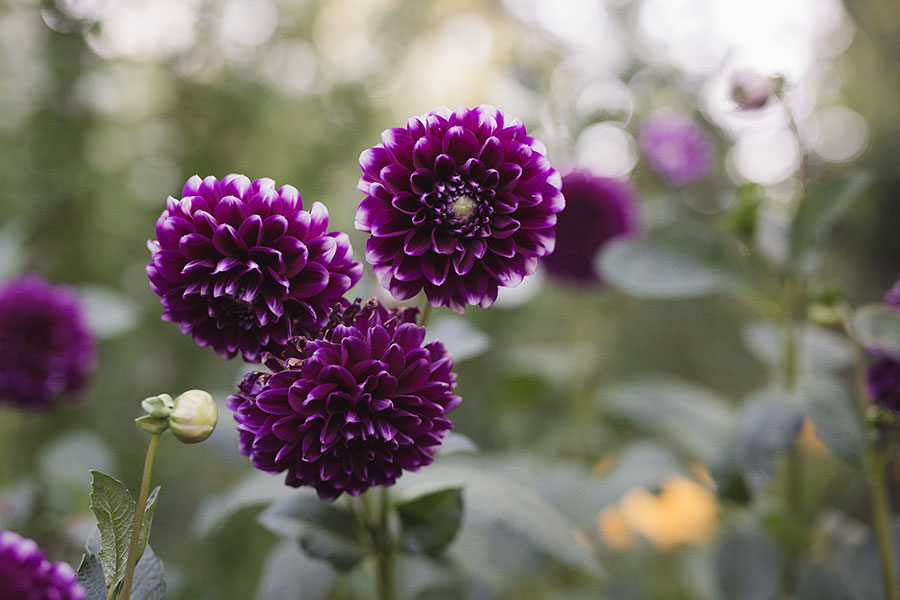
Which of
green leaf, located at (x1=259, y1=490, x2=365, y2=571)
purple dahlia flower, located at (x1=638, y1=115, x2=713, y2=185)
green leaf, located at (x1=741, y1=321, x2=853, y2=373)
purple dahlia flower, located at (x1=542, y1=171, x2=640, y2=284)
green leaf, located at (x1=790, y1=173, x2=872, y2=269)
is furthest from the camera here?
purple dahlia flower, located at (x1=638, y1=115, x2=713, y2=185)

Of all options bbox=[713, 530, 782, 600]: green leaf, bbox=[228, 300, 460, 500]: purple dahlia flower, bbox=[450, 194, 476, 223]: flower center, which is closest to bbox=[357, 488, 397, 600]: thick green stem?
bbox=[228, 300, 460, 500]: purple dahlia flower

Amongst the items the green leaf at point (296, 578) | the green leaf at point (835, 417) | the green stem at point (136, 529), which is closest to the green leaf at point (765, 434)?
the green leaf at point (835, 417)

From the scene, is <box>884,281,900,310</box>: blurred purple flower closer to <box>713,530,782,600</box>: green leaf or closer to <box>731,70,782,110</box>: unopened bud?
<box>731,70,782,110</box>: unopened bud

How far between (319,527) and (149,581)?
14cm

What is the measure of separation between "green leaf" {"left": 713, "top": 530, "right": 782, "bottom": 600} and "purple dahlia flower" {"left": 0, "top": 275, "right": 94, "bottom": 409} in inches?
30.2

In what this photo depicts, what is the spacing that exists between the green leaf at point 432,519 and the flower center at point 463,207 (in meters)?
0.22

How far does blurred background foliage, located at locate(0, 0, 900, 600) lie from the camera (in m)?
0.95

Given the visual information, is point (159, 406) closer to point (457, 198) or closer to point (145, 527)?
point (145, 527)

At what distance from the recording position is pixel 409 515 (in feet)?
1.61

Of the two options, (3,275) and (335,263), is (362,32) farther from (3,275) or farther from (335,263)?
(335,263)

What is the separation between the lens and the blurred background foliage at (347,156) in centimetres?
95

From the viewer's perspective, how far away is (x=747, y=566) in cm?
67

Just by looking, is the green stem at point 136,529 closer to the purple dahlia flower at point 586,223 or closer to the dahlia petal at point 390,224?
the dahlia petal at point 390,224

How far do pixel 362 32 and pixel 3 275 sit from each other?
31.1 inches
